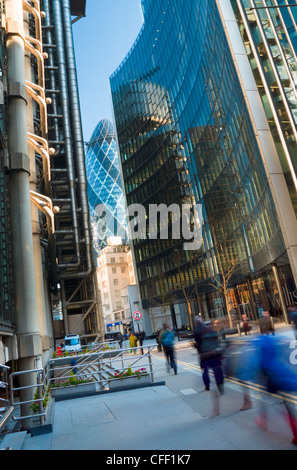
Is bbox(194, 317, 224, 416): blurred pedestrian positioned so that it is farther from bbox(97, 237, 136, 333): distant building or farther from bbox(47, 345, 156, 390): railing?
bbox(97, 237, 136, 333): distant building

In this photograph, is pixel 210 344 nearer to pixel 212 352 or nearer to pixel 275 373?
pixel 212 352

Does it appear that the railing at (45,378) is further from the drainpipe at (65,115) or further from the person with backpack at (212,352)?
the drainpipe at (65,115)

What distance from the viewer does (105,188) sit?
164125mm

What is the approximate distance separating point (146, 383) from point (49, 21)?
49975 millimetres

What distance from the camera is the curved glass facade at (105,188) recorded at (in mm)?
157250

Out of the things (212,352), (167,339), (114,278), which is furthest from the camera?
(114,278)

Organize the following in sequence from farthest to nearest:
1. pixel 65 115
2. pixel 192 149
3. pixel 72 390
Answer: pixel 192 149
pixel 65 115
pixel 72 390

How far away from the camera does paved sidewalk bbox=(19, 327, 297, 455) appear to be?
5215 mm

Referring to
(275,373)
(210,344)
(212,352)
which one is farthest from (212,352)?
(275,373)

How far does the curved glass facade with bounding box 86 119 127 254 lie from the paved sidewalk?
471 ft

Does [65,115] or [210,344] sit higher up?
[65,115]

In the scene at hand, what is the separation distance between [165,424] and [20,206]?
11.3m
